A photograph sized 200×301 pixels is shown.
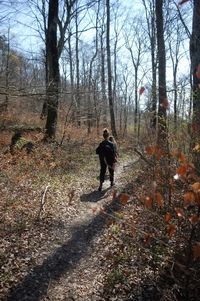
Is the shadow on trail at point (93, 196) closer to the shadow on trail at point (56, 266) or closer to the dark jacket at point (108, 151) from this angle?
the dark jacket at point (108, 151)

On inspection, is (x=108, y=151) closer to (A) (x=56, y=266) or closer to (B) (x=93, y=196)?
(B) (x=93, y=196)

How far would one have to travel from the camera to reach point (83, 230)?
8.43 metres

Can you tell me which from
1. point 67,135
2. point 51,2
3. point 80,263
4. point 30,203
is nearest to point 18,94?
point 30,203

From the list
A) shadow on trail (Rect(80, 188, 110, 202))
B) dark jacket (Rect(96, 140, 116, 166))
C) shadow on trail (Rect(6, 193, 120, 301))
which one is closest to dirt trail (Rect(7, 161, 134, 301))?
shadow on trail (Rect(6, 193, 120, 301))

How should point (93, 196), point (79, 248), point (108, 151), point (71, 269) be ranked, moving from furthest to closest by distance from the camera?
1. point (108, 151)
2. point (93, 196)
3. point (79, 248)
4. point (71, 269)

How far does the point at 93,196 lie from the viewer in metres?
11.2

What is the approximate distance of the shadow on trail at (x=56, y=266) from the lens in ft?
18.8

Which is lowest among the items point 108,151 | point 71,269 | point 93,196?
point 71,269

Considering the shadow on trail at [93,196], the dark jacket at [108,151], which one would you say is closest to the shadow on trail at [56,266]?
the shadow on trail at [93,196]

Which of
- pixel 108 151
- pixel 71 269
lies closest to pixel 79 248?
pixel 71 269

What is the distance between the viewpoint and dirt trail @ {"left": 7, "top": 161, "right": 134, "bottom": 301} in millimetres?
5750

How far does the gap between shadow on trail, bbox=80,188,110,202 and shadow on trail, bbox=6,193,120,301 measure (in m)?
2.01

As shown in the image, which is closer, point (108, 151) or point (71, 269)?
point (71, 269)

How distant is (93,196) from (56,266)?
4.68 m
